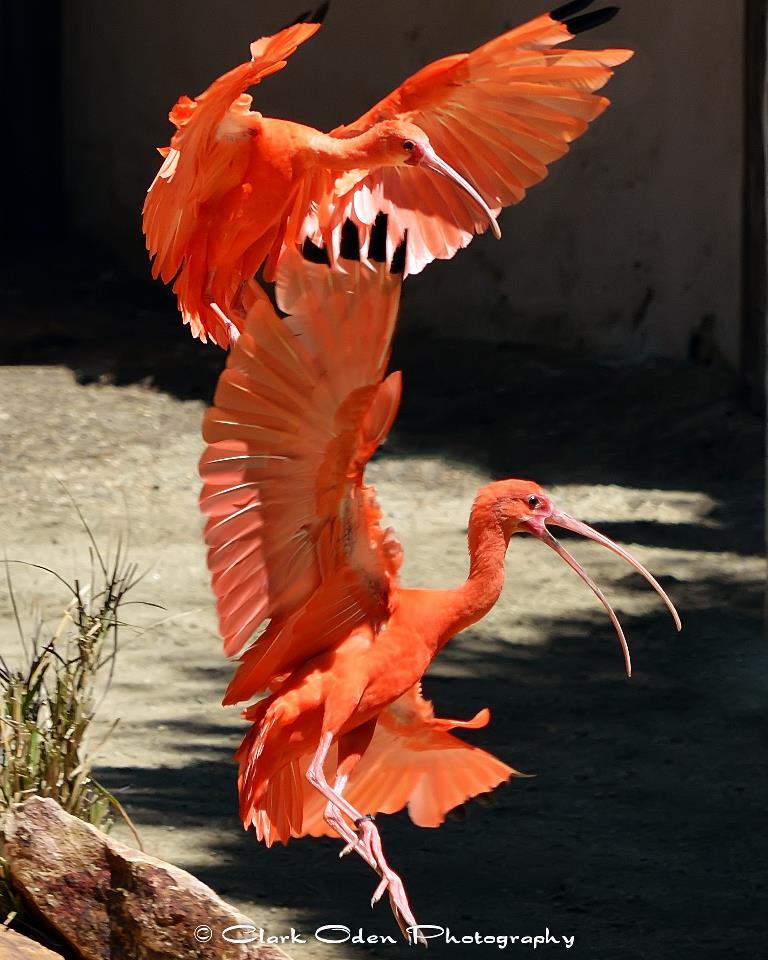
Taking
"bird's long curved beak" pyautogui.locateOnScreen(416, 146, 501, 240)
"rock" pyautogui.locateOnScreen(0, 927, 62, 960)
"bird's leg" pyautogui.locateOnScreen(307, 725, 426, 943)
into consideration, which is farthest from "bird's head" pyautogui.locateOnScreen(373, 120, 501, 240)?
"rock" pyautogui.locateOnScreen(0, 927, 62, 960)

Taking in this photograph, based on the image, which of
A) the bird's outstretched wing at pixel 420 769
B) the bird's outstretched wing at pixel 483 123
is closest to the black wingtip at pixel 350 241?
the bird's outstretched wing at pixel 483 123

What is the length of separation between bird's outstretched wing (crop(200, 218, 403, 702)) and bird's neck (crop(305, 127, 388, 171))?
479 millimetres

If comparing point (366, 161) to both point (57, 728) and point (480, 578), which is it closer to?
point (480, 578)

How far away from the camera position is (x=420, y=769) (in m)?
3.45

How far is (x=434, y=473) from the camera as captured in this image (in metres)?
9.41

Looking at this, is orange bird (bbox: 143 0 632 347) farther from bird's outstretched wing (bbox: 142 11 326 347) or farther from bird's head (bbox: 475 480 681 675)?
bird's head (bbox: 475 480 681 675)

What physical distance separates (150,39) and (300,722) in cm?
1015

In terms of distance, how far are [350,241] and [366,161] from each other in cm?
26

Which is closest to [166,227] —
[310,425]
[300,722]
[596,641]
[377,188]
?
[377,188]

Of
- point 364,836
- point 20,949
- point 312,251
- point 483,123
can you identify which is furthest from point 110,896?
point 483,123

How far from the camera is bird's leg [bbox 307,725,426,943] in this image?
2.94 m

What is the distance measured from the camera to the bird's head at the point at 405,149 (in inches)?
134

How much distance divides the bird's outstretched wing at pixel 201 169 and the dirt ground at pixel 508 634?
1865 millimetres

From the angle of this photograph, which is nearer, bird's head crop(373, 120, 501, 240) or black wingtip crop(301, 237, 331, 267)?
bird's head crop(373, 120, 501, 240)
